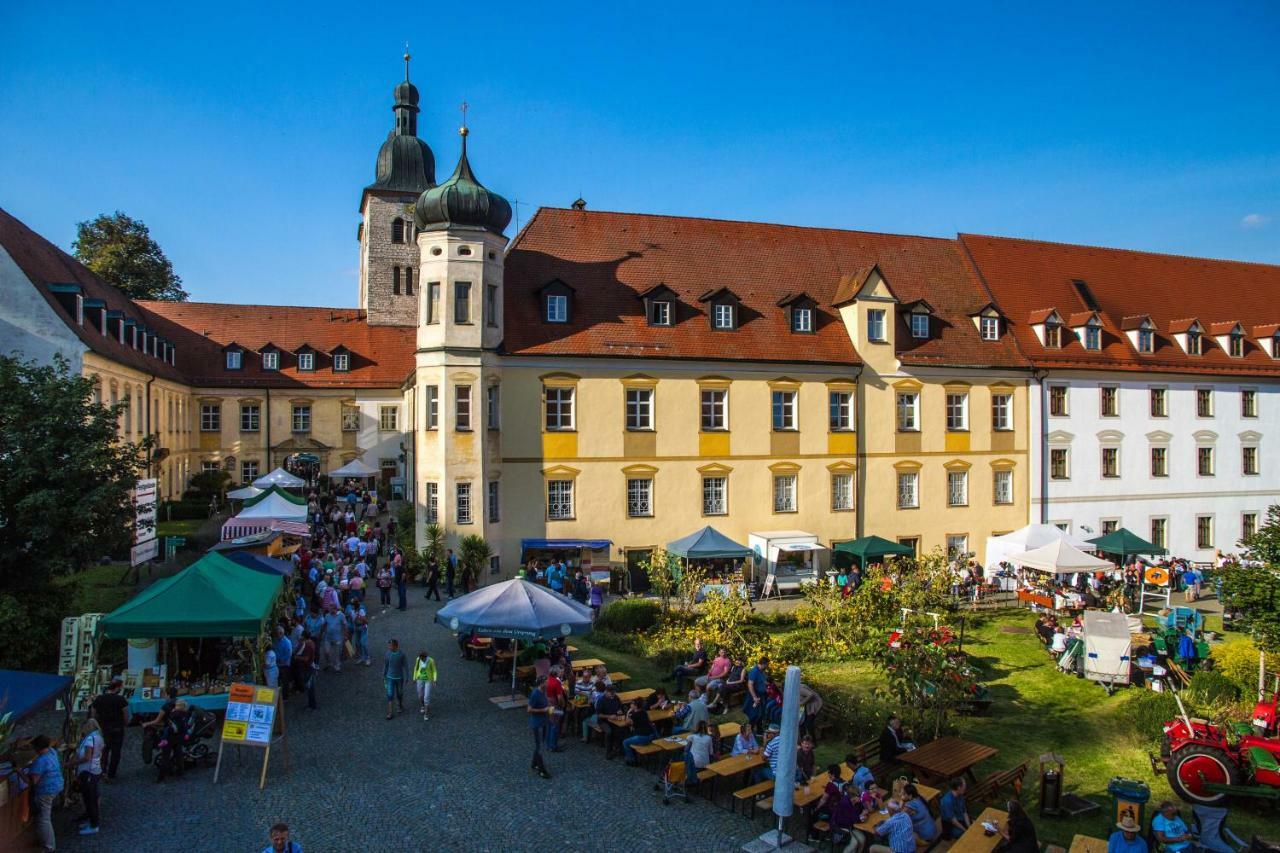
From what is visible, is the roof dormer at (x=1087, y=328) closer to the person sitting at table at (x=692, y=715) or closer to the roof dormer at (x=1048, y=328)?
the roof dormer at (x=1048, y=328)

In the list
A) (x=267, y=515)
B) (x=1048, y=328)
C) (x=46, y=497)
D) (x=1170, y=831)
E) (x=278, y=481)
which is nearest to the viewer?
(x=1170, y=831)

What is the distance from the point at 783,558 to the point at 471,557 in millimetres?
11034

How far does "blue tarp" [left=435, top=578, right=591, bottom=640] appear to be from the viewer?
16391 mm

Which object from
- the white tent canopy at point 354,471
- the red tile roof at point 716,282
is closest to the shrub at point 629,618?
the red tile roof at point 716,282

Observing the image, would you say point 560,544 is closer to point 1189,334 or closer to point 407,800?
point 407,800

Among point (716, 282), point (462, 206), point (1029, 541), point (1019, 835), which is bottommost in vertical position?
point (1019, 835)

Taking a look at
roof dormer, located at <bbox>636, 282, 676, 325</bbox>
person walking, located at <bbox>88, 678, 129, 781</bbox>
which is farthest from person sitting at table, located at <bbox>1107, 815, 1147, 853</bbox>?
roof dormer, located at <bbox>636, 282, 676, 325</bbox>

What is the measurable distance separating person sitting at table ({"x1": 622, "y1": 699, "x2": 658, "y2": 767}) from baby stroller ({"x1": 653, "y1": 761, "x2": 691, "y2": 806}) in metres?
1.13

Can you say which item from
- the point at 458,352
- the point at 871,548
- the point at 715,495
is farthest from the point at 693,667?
the point at 458,352

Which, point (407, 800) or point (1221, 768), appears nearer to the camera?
point (407, 800)

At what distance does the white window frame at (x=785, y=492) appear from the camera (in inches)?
1283

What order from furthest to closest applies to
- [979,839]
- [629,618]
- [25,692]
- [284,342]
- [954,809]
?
[284,342]
[629,618]
[25,692]
[954,809]
[979,839]

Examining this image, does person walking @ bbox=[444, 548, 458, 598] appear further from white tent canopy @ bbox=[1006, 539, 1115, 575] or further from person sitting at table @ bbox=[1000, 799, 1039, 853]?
person sitting at table @ bbox=[1000, 799, 1039, 853]

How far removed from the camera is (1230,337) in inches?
1560
